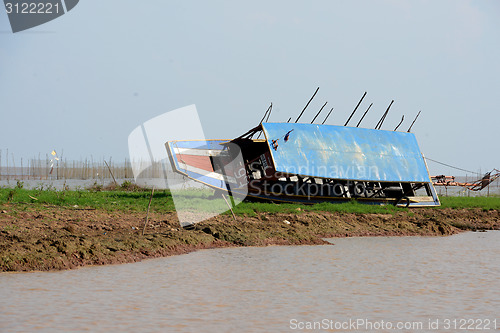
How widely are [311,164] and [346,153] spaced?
1788mm

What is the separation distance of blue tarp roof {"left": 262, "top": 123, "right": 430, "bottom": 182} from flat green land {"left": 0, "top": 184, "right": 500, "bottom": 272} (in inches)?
57.8

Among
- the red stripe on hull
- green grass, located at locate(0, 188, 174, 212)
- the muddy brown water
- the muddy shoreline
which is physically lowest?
the muddy brown water

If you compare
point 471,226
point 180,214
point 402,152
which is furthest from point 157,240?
point 402,152

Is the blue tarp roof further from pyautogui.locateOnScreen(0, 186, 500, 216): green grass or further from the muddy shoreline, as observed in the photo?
the muddy shoreline

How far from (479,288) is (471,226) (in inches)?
370

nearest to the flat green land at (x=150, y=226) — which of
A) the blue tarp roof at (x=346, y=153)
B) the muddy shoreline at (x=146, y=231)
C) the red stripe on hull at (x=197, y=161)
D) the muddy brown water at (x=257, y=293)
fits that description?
the muddy shoreline at (x=146, y=231)

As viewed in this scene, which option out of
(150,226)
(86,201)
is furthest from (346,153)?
(150,226)

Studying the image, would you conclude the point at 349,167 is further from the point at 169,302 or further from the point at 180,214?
the point at 169,302

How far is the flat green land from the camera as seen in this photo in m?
9.27

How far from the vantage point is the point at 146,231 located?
11.6 meters

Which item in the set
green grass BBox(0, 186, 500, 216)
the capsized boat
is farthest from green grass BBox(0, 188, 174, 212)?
the capsized boat

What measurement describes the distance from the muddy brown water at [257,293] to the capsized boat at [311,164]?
7.64 metres

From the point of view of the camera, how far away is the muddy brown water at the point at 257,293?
20.1 ft

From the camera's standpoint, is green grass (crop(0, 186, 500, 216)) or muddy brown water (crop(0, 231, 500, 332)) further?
green grass (crop(0, 186, 500, 216))
